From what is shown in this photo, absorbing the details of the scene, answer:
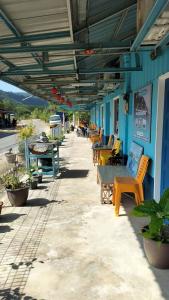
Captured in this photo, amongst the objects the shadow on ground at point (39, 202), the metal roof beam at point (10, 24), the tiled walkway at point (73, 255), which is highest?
the metal roof beam at point (10, 24)

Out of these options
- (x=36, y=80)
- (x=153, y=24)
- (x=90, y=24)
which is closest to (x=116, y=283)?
(x=153, y=24)

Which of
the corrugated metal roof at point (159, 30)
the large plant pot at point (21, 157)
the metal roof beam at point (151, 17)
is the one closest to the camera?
the metal roof beam at point (151, 17)

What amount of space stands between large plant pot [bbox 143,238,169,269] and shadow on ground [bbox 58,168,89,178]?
16.7 ft

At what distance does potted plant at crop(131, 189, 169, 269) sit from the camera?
3299 mm

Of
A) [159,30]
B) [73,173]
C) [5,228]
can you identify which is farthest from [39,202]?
[159,30]

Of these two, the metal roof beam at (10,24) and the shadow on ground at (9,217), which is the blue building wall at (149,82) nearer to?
the metal roof beam at (10,24)

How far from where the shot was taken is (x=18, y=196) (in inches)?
226

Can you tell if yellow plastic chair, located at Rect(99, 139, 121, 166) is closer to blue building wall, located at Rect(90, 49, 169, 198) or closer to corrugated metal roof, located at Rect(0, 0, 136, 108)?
blue building wall, located at Rect(90, 49, 169, 198)

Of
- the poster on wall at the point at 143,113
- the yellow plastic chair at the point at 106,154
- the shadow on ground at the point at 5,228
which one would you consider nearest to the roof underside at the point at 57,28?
the poster on wall at the point at 143,113

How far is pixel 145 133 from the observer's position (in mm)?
5703

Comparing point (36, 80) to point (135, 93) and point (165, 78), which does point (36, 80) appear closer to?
point (135, 93)

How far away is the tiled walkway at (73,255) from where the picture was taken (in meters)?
3.10

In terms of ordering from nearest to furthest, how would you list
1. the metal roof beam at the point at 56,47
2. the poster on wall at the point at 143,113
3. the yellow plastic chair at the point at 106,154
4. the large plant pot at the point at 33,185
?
the metal roof beam at the point at 56,47, the poster on wall at the point at 143,113, the large plant pot at the point at 33,185, the yellow plastic chair at the point at 106,154

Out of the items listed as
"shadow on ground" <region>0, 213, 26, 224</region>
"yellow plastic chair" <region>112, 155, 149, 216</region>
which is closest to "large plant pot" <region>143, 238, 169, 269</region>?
"yellow plastic chair" <region>112, 155, 149, 216</region>
